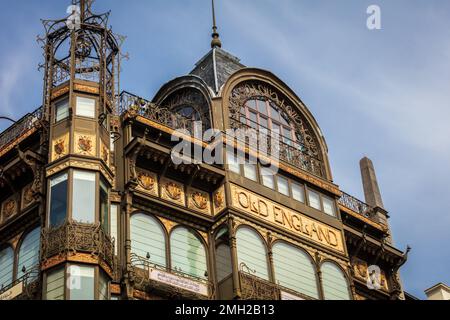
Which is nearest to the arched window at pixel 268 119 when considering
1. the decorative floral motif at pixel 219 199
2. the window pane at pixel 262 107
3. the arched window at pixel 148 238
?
the window pane at pixel 262 107

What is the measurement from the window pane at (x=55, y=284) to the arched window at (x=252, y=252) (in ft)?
22.3

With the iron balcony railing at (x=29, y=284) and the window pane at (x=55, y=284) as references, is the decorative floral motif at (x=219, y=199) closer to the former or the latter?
the iron balcony railing at (x=29, y=284)

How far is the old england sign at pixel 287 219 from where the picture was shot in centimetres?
3684

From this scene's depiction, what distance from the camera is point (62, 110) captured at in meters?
34.9

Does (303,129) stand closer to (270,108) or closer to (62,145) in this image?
(270,108)

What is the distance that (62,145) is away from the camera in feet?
111

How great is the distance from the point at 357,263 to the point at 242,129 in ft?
24.7

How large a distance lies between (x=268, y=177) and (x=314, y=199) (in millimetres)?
2530

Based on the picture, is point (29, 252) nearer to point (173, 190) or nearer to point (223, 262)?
point (173, 190)

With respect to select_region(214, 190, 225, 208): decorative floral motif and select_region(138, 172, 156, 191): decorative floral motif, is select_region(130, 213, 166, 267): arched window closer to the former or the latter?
select_region(138, 172, 156, 191): decorative floral motif

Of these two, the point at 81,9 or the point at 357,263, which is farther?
Result: the point at 357,263

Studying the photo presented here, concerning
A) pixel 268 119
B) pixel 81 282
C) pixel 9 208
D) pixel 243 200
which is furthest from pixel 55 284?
pixel 268 119

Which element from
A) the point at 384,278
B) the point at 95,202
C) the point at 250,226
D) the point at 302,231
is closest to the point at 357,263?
the point at 384,278

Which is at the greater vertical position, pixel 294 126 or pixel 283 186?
pixel 294 126
